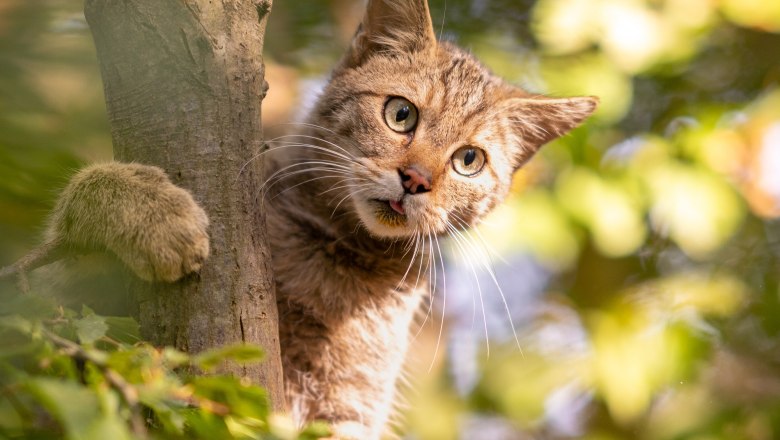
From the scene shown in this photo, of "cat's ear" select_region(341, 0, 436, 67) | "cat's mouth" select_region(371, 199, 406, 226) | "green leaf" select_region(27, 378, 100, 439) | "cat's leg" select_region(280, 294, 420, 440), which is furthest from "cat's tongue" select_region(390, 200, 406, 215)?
"green leaf" select_region(27, 378, 100, 439)

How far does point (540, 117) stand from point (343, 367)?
4.73ft

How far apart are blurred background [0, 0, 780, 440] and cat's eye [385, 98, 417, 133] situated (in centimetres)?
52

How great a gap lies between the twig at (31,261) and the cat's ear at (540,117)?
2069 millimetres

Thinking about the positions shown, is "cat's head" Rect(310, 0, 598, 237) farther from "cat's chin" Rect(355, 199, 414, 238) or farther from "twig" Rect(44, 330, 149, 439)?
"twig" Rect(44, 330, 149, 439)

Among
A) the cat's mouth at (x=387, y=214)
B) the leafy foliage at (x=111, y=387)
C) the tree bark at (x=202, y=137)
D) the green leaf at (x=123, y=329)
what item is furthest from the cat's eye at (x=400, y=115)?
the leafy foliage at (x=111, y=387)

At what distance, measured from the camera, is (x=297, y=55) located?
4.49m

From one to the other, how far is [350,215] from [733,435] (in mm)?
1677

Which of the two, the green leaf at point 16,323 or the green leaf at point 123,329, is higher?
the green leaf at point 16,323

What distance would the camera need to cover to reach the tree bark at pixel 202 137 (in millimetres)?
1859

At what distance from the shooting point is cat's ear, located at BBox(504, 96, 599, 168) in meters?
3.36

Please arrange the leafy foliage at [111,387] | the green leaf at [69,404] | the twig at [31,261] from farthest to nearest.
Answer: the twig at [31,261]
the leafy foliage at [111,387]
the green leaf at [69,404]

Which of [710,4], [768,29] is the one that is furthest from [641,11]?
[768,29]

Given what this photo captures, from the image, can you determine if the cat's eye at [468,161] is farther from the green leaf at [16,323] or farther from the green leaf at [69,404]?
the green leaf at [69,404]

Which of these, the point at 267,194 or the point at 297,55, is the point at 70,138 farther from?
the point at 297,55
